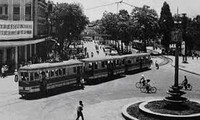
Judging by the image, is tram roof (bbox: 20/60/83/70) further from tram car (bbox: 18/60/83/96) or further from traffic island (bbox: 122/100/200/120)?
traffic island (bbox: 122/100/200/120)

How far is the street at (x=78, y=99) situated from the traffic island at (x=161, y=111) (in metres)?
0.87

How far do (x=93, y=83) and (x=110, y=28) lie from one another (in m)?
57.5

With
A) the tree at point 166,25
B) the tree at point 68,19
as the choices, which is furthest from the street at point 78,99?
the tree at point 166,25

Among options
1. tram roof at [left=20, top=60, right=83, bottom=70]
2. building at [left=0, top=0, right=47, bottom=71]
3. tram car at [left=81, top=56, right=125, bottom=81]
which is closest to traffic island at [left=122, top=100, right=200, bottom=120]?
tram roof at [left=20, top=60, right=83, bottom=70]

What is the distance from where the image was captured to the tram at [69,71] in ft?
84.1

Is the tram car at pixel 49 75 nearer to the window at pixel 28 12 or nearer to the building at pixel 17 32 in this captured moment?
the building at pixel 17 32

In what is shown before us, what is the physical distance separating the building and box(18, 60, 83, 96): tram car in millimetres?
12681

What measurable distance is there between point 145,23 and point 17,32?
137ft

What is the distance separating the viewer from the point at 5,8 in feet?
174

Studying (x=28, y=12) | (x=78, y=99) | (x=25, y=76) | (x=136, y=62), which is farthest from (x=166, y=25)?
(x=25, y=76)

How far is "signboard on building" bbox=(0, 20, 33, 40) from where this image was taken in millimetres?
40125

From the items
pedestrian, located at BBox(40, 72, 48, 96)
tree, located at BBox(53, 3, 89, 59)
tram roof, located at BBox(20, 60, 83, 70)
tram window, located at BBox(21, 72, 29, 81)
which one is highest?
tree, located at BBox(53, 3, 89, 59)

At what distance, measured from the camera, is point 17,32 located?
43562 millimetres

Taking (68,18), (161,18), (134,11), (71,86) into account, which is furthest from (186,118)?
(161,18)
